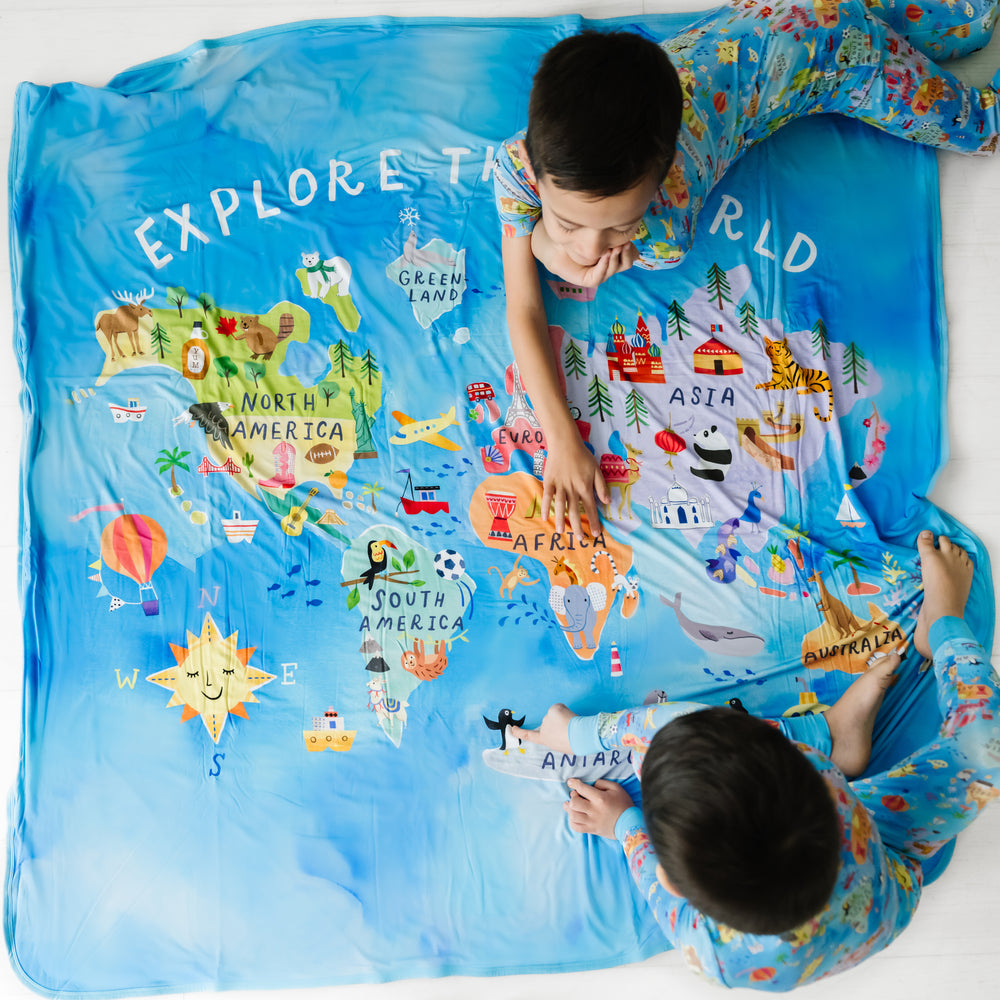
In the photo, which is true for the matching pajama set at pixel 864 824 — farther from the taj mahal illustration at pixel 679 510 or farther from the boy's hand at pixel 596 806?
the taj mahal illustration at pixel 679 510

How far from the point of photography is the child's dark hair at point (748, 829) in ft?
2.28

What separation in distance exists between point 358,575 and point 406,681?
18cm

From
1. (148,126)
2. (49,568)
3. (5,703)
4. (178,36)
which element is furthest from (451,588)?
(178,36)

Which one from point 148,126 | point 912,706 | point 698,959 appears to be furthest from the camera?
point 148,126

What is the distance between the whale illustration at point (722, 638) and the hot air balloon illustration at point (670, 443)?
0.81 feet

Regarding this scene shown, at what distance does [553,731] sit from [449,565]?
0.95 ft

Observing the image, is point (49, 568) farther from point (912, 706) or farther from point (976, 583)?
point (976, 583)

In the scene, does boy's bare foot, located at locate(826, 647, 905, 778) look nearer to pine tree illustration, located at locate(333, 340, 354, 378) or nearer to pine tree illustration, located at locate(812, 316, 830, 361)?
pine tree illustration, located at locate(812, 316, 830, 361)

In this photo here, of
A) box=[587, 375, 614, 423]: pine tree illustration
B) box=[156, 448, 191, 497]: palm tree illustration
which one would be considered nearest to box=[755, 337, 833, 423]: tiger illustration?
box=[587, 375, 614, 423]: pine tree illustration

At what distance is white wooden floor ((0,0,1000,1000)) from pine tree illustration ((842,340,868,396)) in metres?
0.17

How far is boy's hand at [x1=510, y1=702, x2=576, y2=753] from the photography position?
111cm

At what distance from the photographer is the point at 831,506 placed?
3.91 ft

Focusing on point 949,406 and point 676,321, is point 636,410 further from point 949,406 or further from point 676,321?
point 949,406

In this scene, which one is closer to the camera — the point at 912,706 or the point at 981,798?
the point at 981,798
